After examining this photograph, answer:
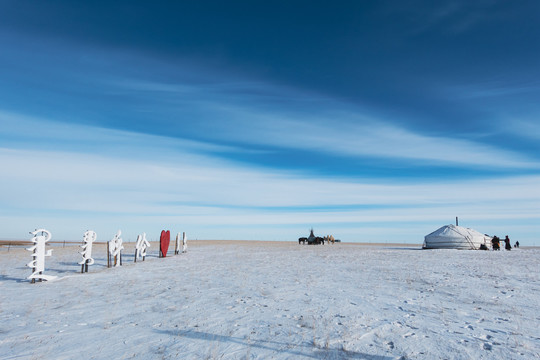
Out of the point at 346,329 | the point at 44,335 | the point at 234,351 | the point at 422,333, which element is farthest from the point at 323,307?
the point at 44,335

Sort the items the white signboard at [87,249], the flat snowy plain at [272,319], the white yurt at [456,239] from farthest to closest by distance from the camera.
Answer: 1. the white yurt at [456,239]
2. the white signboard at [87,249]
3. the flat snowy plain at [272,319]

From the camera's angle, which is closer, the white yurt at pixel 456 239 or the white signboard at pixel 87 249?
the white signboard at pixel 87 249

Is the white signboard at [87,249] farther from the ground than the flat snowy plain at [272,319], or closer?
farther from the ground

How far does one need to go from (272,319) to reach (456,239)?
157 ft

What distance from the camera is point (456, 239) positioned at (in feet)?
163

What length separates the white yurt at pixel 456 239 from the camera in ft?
163

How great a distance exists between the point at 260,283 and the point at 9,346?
9.14 metres

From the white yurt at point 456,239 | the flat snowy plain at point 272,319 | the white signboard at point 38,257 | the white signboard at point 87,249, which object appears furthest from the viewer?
the white yurt at point 456,239

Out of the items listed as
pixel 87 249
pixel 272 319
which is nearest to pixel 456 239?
pixel 87 249

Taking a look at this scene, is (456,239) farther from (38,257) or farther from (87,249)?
(38,257)

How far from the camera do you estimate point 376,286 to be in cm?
1431

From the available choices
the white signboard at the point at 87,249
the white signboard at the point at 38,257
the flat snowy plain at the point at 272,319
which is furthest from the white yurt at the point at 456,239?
the white signboard at the point at 38,257

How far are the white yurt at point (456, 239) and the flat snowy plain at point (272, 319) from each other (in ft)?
119

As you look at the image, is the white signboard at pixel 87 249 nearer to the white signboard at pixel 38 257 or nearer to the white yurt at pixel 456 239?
the white signboard at pixel 38 257
